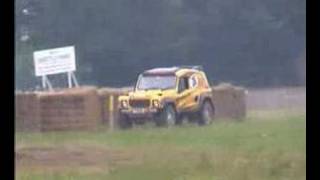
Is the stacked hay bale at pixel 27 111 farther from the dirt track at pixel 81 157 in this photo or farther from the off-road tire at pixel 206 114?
the off-road tire at pixel 206 114

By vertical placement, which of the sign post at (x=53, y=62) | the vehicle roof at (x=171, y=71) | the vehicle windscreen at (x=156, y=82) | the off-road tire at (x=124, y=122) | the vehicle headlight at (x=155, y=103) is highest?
the sign post at (x=53, y=62)

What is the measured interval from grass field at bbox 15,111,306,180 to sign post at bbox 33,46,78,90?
0.17 m

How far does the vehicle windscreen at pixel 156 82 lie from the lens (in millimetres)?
2062

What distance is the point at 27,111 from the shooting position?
81.0 inches

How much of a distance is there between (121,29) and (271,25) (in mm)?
415

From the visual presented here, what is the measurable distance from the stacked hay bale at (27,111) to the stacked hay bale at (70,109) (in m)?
0.01

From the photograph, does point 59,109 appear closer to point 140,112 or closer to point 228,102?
point 140,112

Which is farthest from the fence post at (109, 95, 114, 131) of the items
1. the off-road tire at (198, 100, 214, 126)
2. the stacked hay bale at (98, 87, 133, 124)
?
the off-road tire at (198, 100, 214, 126)

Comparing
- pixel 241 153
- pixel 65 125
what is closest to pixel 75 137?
pixel 65 125

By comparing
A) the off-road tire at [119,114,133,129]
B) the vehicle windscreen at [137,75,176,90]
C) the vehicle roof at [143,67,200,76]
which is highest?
the vehicle roof at [143,67,200,76]

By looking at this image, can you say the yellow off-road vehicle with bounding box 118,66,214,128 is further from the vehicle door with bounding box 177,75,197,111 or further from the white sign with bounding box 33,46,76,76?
the white sign with bounding box 33,46,76,76

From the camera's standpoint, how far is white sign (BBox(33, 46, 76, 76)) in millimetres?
2049

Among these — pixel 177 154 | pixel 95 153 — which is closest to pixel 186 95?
pixel 177 154

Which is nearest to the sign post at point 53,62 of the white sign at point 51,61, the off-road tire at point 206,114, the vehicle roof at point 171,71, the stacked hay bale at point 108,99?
the white sign at point 51,61
